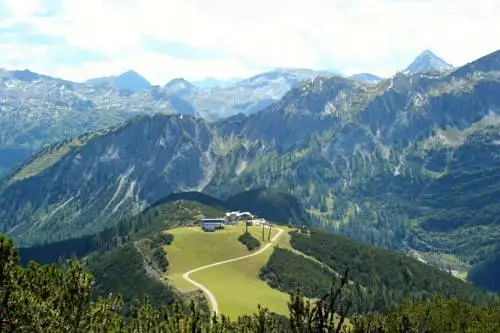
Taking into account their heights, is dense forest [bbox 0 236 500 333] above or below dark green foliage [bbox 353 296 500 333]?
above

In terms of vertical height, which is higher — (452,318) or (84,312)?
(84,312)

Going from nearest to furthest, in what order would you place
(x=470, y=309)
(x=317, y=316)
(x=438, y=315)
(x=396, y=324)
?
(x=317, y=316) < (x=396, y=324) < (x=438, y=315) < (x=470, y=309)

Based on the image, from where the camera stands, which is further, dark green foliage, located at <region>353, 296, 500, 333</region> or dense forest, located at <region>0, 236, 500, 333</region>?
dark green foliage, located at <region>353, 296, 500, 333</region>

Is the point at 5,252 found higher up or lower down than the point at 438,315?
higher up

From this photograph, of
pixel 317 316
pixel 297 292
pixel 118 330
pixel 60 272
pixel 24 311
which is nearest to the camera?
pixel 317 316

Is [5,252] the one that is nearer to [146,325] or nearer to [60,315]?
[60,315]

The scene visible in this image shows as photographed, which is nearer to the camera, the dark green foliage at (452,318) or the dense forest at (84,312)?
the dense forest at (84,312)

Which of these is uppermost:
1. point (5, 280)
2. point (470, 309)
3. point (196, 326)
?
point (5, 280)

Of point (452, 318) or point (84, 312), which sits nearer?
point (84, 312)

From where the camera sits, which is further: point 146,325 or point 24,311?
point 146,325

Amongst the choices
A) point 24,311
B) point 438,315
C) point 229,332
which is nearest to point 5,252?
point 24,311

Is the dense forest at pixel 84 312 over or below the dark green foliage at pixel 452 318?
over
